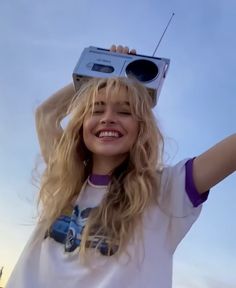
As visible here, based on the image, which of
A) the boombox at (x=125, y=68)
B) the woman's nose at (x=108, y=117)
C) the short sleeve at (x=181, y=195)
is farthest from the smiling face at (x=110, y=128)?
the short sleeve at (x=181, y=195)

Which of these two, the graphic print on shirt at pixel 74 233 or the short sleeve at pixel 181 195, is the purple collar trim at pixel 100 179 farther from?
the short sleeve at pixel 181 195

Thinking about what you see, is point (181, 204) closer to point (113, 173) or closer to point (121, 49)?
point (113, 173)

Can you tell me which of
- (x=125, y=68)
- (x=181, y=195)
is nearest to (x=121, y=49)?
(x=125, y=68)

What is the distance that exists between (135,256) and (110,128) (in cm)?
59

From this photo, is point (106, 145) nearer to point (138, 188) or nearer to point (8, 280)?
point (138, 188)

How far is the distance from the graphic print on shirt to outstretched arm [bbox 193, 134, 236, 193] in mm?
440

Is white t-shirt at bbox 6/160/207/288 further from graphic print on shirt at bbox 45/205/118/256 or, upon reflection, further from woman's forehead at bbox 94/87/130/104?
woman's forehead at bbox 94/87/130/104

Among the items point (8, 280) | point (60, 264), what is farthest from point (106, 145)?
point (8, 280)

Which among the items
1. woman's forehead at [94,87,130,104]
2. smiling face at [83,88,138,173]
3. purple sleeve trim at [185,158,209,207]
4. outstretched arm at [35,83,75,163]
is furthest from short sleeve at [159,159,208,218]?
outstretched arm at [35,83,75,163]

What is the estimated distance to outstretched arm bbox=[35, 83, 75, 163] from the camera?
246 cm

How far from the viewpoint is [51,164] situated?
7.67 feet

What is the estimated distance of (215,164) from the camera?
180 cm

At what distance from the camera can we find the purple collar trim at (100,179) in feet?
6.93

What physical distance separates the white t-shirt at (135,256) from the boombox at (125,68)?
18.7 inches
